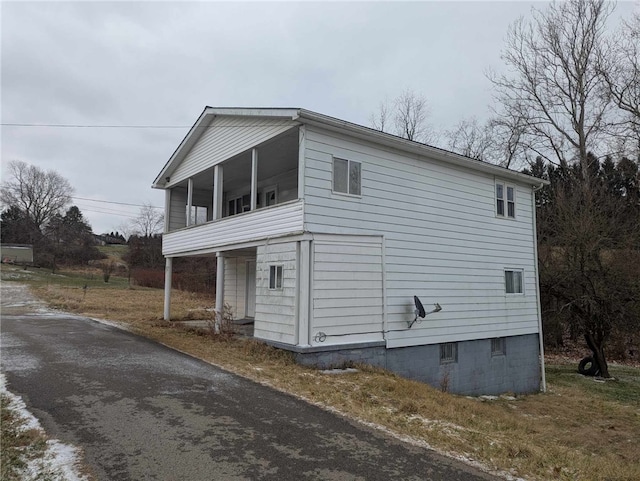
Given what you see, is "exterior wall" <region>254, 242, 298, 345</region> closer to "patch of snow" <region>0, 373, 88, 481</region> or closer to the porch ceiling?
the porch ceiling

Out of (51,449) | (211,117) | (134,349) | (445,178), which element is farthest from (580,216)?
(51,449)

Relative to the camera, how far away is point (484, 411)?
24.6 feet

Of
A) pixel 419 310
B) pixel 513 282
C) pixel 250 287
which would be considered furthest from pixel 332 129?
pixel 513 282

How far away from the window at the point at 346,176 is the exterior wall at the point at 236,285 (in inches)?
290

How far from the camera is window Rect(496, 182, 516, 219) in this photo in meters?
14.0

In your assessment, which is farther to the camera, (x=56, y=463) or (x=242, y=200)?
(x=242, y=200)

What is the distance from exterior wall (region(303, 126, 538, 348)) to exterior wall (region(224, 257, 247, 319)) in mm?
7309

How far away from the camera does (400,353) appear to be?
422 inches

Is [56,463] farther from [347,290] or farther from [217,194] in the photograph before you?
[217,194]

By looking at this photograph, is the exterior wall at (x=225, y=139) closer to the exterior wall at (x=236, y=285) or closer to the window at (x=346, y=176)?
the window at (x=346, y=176)

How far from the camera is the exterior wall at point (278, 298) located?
9.37 m

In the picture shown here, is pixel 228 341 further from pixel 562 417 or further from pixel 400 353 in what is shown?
pixel 562 417

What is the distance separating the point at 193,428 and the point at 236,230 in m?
6.94

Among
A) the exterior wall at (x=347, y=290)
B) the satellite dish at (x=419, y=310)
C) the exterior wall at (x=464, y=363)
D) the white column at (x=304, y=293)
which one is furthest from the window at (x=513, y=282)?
the white column at (x=304, y=293)
